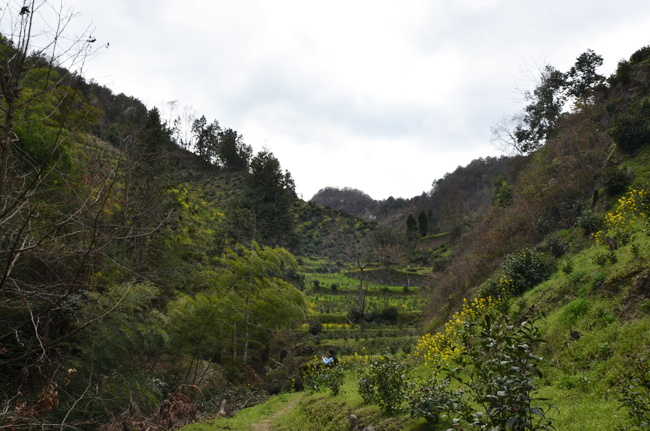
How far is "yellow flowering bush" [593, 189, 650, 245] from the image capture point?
25.0 feet

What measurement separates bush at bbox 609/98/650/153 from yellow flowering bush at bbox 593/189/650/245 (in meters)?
4.27

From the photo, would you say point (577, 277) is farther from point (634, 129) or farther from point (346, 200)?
point (346, 200)

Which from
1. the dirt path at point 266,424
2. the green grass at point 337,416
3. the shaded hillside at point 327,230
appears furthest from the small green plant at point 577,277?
the shaded hillside at point 327,230

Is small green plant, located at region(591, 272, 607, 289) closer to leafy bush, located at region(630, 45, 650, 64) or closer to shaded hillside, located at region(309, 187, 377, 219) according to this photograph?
Answer: leafy bush, located at region(630, 45, 650, 64)

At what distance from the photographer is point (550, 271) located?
32.0ft

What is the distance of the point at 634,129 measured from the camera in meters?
12.6

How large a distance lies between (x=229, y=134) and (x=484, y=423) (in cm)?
4992

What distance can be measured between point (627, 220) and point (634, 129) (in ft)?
19.2

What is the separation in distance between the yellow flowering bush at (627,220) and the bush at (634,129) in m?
4.27

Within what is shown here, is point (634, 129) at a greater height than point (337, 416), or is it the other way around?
point (634, 129)

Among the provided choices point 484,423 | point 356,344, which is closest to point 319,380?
point 356,344

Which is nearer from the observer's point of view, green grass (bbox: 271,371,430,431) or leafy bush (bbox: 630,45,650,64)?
green grass (bbox: 271,371,430,431)

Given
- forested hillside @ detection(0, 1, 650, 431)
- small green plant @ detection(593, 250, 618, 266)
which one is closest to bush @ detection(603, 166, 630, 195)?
forested hillside @ detection(0, 1, 650, 431)

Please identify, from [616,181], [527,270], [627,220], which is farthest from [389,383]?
[616,181]
